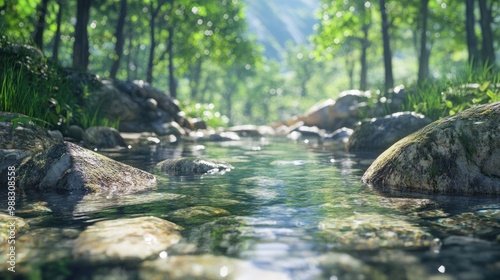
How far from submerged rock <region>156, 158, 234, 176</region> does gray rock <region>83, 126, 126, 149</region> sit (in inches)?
176

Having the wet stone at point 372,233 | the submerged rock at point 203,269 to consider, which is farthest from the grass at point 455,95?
the submerged rock at point 203,269

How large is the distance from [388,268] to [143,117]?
60.9ft

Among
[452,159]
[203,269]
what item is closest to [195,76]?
[452,159]

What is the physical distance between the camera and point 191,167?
8.09m

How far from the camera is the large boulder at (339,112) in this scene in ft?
77.0

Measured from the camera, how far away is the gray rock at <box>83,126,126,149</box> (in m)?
12.4

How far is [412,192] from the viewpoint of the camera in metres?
5.86

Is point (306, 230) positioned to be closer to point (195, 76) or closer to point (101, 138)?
point (101, 138)

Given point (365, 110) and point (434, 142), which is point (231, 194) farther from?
point (365, 110)

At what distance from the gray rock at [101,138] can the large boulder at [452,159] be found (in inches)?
323

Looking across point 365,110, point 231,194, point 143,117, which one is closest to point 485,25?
point 365,110

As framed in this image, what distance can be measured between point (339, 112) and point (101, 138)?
1455 centimetres

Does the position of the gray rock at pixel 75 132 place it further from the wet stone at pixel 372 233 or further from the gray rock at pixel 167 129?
the wet stone at pixel 372 233

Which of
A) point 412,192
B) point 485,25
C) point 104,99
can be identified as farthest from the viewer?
point 485,25
